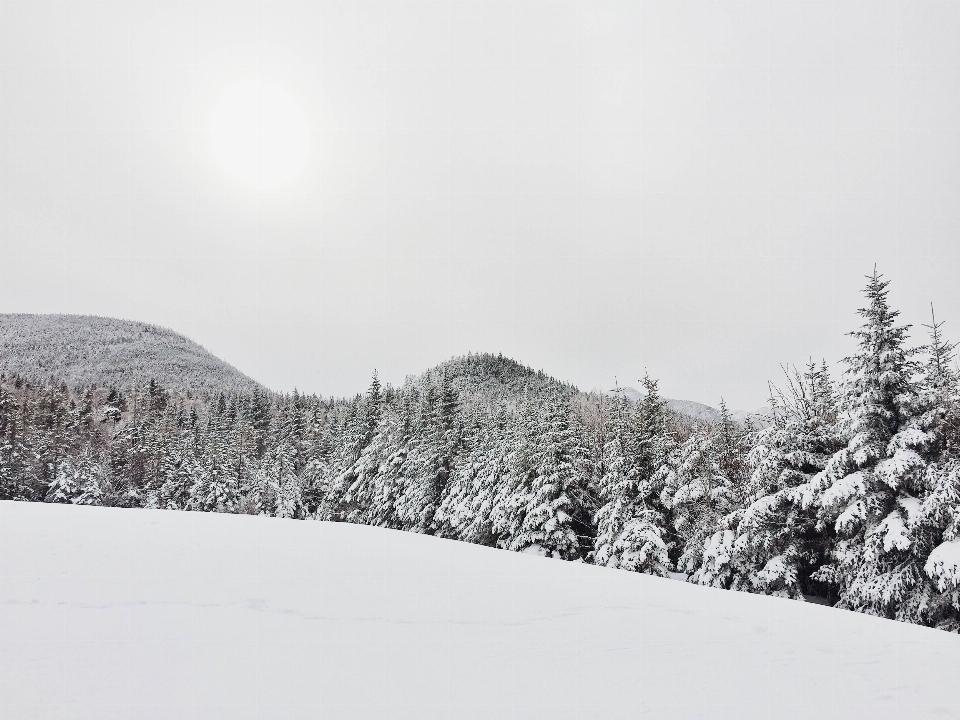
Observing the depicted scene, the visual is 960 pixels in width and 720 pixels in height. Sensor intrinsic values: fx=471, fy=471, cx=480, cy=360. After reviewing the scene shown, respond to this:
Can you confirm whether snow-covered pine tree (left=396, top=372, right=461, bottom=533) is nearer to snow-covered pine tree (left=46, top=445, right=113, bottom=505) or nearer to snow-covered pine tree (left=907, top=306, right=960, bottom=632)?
snow-covered pine tree (left=907, top=306, right=960, bottom=632)

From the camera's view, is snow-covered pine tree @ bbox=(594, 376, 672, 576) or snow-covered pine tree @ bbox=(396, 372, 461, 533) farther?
snow-covered pine tree @ bbox=(396, 372, 461, 533)

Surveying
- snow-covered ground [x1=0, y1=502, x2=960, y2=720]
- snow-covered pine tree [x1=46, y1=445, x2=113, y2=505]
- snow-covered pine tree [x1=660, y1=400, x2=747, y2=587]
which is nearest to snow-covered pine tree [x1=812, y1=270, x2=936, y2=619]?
snow-covered pine tree [x1=660, y1=400, x2=747, y2=587]

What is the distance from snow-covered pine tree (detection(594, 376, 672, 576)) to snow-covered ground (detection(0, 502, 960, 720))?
35.8 ft

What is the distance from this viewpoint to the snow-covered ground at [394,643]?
480cm

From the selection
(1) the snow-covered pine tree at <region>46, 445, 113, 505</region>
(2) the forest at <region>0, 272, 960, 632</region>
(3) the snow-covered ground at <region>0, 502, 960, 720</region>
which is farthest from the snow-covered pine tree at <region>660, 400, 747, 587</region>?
(1) the snow-covered pine tree at <region>46, 445, 113, 505</region>

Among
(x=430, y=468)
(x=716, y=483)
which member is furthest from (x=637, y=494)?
(x=430, y=468)

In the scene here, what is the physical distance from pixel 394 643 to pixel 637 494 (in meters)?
17.3

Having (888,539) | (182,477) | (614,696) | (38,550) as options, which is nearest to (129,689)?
(38,550)

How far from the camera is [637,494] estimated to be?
68.7ft

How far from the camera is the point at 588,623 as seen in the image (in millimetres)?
6637

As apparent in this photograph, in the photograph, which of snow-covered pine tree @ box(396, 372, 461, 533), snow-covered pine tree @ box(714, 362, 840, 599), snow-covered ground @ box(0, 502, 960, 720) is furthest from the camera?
snow-covered pine tree @ box(396, 372, 461, 533)

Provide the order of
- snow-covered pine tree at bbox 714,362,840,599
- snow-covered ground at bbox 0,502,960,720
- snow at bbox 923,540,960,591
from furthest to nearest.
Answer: snow-covered pine tree at bbox 714,362,840,599, snow at bbox 923,540,960,591, snow-covered ground at bbox 0,502,960,720

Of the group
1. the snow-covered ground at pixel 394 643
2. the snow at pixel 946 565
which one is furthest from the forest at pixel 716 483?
the snow-covered ground at pixel 394 643

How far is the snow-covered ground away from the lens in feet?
15.7
